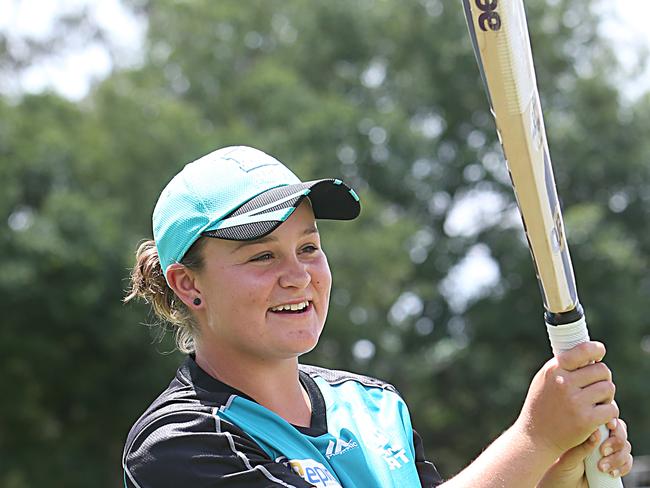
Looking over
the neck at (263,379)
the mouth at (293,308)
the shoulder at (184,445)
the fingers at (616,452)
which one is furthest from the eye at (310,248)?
the fingers at (616,452)

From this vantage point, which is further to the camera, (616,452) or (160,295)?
(160,295)

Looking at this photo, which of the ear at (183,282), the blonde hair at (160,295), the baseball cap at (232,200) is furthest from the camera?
the blonde hair at (160,295)

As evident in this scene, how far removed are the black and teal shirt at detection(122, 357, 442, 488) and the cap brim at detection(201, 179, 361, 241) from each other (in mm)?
331

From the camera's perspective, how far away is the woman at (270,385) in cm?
199

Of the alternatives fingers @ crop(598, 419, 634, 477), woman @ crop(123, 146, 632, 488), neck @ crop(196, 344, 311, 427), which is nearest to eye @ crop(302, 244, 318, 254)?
woman @ crop(123, 146, 632, 488)

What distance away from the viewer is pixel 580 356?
6.55 ft

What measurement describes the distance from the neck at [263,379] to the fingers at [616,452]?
24.3 inches

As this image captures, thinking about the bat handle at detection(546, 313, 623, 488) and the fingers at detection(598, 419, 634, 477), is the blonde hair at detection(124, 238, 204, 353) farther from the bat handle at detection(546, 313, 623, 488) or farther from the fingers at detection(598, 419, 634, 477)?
the fingers at detection(598, 419, 634, 477)

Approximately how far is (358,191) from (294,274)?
13.0 meters

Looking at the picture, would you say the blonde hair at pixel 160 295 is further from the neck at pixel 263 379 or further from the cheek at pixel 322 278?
the cheek at pixel 322 278

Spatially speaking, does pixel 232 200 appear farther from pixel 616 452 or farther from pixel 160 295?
pixel 616 452

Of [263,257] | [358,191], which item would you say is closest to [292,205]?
[263,257]

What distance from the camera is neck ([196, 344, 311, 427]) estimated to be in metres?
2.18

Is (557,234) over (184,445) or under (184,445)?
over
